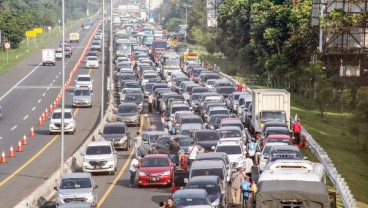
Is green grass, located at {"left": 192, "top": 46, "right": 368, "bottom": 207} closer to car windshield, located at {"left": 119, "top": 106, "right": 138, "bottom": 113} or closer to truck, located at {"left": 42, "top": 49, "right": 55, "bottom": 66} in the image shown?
car windshield, located at {"left": 119, "top": 106, "right": 138, "bottom": 113}

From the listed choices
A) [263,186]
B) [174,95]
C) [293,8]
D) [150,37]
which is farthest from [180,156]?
[150,37]

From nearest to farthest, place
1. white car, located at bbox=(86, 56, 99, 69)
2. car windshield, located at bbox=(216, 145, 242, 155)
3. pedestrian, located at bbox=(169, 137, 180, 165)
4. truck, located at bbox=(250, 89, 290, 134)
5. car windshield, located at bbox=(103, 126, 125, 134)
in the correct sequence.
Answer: car windshield, located at bbox=(216, 145, 242, 155), pedestrian, located at bbox=(169, 137, 180, 165), car windshield, located at bbox=(103, 126, 125, 134), truck, located at bbox=(250, 89, 290, 134), white car, located at bbox=(86, 56, 99, 69)

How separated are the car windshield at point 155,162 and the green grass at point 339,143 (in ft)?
22.2

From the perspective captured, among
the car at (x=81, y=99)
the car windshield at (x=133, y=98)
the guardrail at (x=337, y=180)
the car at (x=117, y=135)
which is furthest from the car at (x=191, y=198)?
the car at (x=81, y=99)

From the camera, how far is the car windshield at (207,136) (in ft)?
177

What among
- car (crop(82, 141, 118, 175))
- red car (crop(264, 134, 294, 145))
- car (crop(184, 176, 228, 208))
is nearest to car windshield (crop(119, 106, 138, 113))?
red car (crop(264, 134, 294, 145))

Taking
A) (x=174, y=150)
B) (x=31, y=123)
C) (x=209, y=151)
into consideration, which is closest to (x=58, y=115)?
(x=31, y=123)

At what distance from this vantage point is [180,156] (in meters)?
47.9

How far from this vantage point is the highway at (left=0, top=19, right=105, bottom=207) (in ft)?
160

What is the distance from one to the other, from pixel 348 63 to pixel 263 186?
69897mm

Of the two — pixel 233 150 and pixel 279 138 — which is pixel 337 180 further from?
pixel 279 138

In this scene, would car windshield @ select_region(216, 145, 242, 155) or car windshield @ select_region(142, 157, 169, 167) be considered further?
car windshield @ select_region(216, 145, 242, 155)

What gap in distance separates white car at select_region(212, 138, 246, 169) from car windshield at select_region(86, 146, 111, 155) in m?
4.88

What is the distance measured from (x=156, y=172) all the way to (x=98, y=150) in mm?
5765
